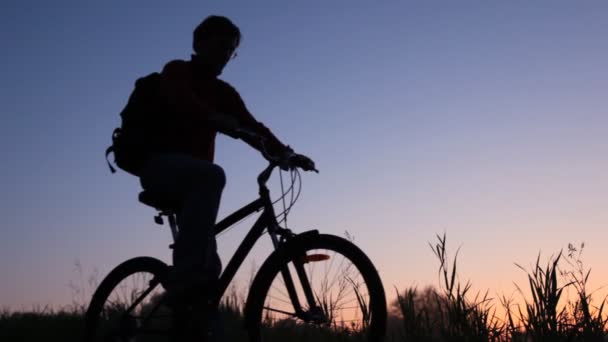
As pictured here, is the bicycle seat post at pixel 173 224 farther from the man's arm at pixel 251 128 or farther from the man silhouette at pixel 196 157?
the man's arm at pixel 251 128

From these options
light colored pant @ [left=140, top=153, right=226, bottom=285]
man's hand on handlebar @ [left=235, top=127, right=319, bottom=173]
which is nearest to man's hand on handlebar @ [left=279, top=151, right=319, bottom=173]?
man's hand on handlebar @ [left=235, top=127, right=319, bottom=173]

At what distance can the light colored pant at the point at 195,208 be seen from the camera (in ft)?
14.1

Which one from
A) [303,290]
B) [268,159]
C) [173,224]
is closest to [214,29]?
[268,159]

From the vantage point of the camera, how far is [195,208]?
429 centimetres

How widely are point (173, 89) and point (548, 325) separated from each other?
2585 millimetres

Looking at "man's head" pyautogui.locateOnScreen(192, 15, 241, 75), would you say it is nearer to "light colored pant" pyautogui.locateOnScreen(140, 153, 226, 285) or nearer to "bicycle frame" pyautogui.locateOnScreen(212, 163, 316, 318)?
"light colored pant" pyautogui.locateOnScreen(140, 153, 226, 285)

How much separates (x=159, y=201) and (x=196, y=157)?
0.38m

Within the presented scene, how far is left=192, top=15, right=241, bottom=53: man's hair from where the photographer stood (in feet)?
15.8

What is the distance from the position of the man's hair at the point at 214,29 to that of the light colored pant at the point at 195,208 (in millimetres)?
896

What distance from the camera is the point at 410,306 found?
4.54 m

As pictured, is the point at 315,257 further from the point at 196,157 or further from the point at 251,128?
the point at 251,128

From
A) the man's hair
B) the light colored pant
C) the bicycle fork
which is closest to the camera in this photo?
the bicycle fork

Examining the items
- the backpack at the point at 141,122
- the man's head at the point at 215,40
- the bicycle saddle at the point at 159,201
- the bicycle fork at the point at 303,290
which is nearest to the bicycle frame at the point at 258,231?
the bicycle fork at the point at 303,290

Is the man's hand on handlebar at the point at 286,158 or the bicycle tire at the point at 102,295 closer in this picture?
the man's hand on handlebar at the point at 286,158
